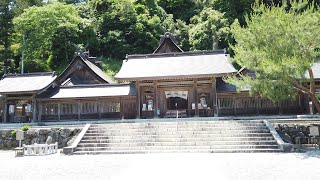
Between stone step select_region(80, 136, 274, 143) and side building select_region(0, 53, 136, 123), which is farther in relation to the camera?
side building select_region(0, 53, 136, 123)

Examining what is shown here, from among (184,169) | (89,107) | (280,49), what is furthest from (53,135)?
(280,49)

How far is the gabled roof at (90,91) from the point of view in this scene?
24219 millimetres

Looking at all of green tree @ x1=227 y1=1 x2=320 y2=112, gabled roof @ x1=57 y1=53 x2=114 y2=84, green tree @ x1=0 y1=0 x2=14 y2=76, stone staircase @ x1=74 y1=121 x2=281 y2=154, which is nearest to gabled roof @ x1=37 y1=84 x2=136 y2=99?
gabled roof @ x1=57 y1=53 x2=114 y2=84

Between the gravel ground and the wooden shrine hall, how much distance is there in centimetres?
995

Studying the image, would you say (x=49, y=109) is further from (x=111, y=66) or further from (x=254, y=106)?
(x=111, y=66)

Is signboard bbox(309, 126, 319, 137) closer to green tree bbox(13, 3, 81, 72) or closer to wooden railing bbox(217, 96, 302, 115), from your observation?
wooden railing bbox(217, 96, 302, 115)

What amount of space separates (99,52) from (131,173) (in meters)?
44.3

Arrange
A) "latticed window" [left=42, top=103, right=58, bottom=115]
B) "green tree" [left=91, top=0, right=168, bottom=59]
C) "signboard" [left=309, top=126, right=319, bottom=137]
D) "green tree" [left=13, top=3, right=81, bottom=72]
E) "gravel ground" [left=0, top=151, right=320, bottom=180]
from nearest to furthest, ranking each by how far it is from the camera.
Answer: "gravel ground" [left=0, top=151, right=320, bottom=180]
"signboard" [left=309, top=126, right=319, bottom=137]
"latticed window" [left=42, top=103, right=58, bottom=115]
"green tree" [left=13, top=3, right=81, bottom=72]
"green tree" [left=91, top=0, right=168, bottom=59]

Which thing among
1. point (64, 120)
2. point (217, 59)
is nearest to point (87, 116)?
point (64, 120)

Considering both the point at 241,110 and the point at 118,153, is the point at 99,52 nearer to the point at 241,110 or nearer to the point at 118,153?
the point at 241,110

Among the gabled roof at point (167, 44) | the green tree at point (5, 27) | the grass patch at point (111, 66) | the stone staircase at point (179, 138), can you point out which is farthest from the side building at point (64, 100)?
the green tree at point (5, 27)

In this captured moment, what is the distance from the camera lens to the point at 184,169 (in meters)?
10.1

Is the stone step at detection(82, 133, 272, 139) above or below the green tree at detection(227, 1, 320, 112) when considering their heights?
below

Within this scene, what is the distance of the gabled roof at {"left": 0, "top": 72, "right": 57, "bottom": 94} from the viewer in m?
24.2
